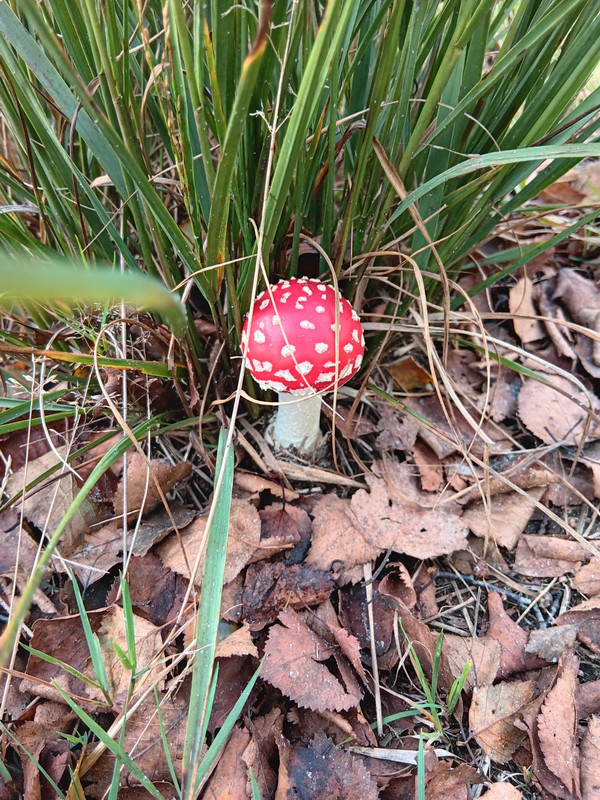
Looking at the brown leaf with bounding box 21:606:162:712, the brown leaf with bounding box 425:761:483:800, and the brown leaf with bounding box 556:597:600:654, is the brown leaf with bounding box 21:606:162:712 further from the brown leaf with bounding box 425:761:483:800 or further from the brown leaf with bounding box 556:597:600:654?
the brown leaf with bounding box 556:597:600:654

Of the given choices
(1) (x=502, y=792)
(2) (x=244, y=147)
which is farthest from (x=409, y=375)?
(1) (x=502, y=792)

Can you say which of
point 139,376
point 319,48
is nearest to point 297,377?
point 139,376

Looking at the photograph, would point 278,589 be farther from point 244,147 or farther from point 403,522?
point 244,147

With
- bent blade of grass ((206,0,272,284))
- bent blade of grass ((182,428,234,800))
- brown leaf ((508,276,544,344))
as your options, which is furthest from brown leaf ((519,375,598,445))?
bent blade of grass ((206,0,272,284))

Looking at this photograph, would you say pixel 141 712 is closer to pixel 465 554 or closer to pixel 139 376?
pixel 139 376

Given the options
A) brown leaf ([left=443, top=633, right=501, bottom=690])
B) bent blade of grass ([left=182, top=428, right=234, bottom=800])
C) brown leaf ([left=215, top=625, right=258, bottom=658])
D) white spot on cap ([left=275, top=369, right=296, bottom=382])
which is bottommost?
brown leaf ([left=443, top=633, right=501, bottom=690])

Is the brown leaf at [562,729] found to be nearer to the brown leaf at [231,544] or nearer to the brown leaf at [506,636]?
the brown leaf at [506,636]
